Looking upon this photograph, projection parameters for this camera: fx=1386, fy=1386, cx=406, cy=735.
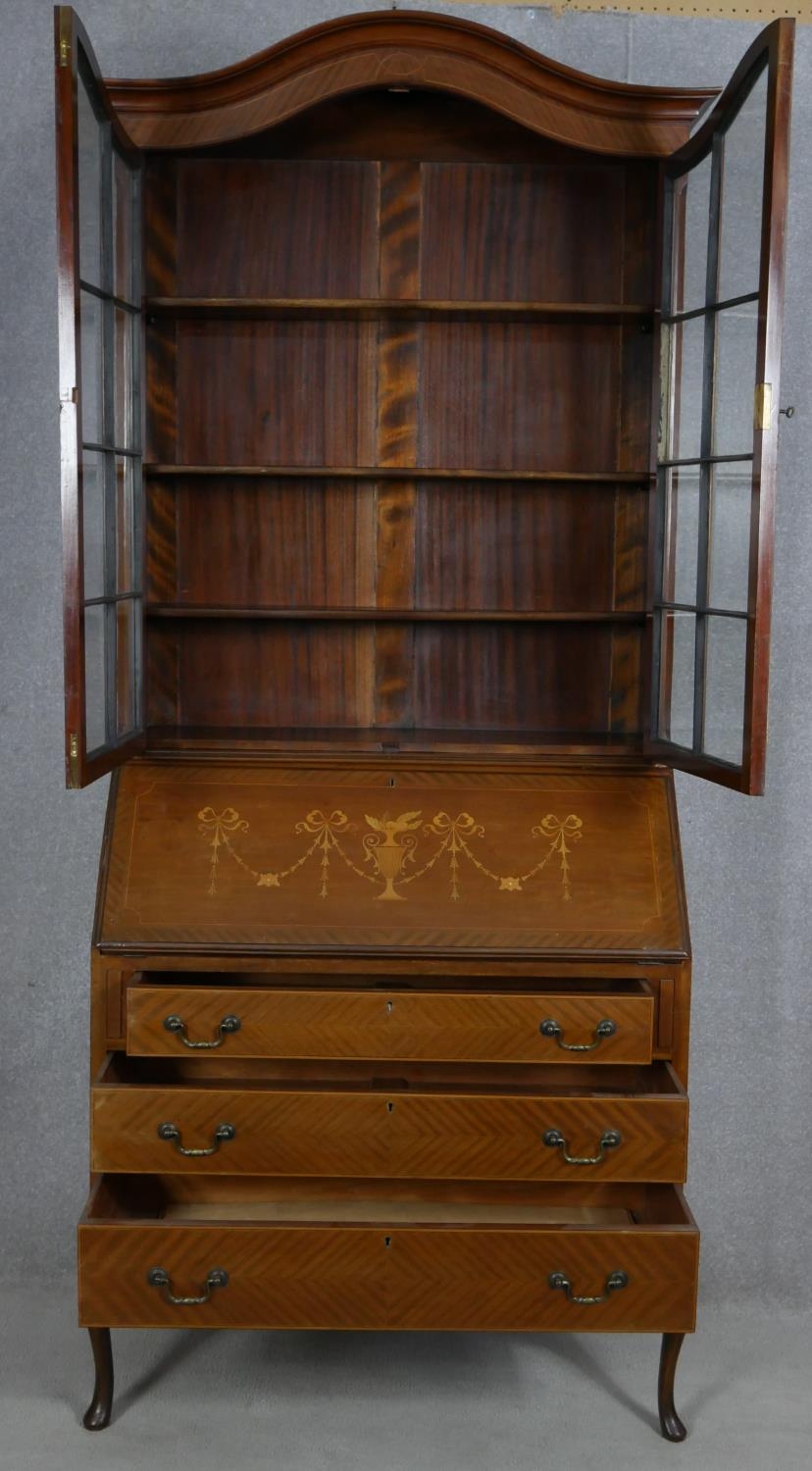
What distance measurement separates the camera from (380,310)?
8.82 feet

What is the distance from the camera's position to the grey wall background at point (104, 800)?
287cm

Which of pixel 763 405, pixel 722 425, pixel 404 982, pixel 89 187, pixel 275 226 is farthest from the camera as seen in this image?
pixel 275 226

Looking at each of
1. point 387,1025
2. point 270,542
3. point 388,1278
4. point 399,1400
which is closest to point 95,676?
point 270,542

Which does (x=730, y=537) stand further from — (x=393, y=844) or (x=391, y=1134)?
(x=391, y=1134)

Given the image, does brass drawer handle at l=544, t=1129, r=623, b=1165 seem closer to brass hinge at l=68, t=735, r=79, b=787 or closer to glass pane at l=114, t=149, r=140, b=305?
brass hinge at l=68, t=735, r=79, b=787

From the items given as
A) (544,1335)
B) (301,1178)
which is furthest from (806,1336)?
(301,1178)

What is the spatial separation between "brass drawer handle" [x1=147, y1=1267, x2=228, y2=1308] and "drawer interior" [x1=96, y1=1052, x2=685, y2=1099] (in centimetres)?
34

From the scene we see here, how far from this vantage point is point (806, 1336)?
294 cm

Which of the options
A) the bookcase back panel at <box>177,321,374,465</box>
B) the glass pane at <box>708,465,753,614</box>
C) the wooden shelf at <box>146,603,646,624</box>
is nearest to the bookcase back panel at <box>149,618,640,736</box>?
the wooden shelf at <box>146,603,646,624</box>

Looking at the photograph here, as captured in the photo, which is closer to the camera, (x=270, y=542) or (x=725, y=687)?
(x=725, y=687)

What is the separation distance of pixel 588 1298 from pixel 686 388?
1.63m

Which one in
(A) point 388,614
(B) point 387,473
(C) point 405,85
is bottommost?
(A) point 388,614

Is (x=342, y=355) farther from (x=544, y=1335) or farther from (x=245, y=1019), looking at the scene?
(x=544, y=1335)

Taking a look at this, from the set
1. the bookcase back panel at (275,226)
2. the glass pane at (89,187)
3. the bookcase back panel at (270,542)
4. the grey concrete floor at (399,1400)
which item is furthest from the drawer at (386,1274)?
the bookcase back panel at (275,226)
